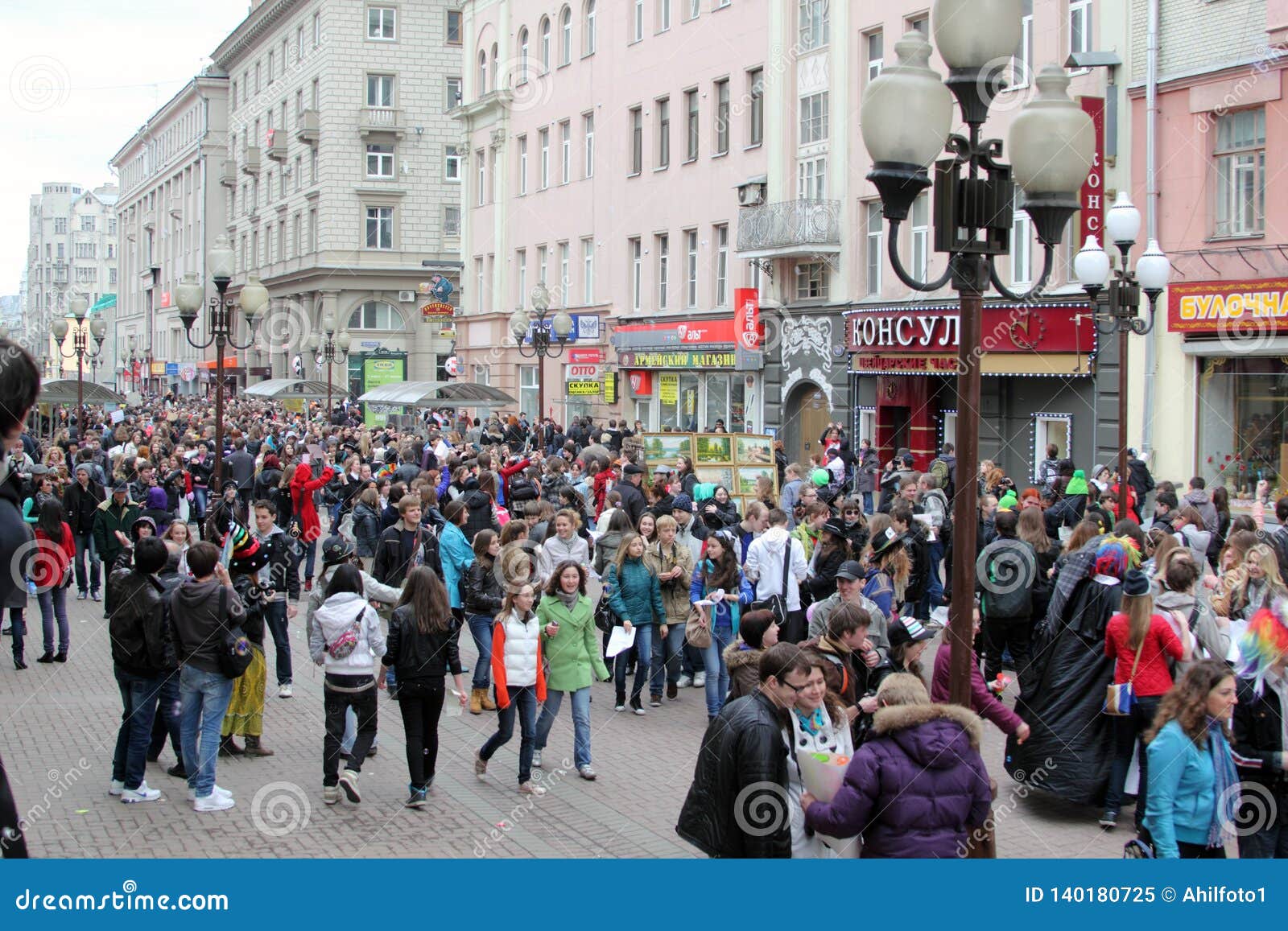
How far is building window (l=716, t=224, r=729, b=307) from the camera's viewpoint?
1374 inches

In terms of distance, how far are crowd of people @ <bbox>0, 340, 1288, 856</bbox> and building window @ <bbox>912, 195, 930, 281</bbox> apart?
36.8 ft

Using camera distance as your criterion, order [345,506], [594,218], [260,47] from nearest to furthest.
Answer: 1. [345,506]
2. [594,218]
3. [260,47]

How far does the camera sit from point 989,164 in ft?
21.2

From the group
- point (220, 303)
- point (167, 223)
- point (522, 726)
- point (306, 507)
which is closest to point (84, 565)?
point (306, 507)

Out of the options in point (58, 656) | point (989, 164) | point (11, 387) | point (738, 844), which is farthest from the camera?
point (58, 656)

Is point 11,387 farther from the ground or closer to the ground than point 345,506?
farther from the ground

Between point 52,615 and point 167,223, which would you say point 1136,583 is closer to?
point 52,615

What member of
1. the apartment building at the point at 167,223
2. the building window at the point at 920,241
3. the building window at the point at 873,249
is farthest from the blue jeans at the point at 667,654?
the apartment building at the point at 167,223

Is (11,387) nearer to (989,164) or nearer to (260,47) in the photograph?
(989,164)

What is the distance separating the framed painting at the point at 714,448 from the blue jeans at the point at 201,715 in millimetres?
13193

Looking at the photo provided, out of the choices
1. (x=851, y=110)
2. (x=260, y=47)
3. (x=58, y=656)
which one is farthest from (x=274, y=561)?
(x=260, y=47)

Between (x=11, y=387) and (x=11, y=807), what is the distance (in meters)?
1.04

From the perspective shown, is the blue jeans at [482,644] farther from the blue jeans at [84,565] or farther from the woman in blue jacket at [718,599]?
the blue jeans at [84,565]

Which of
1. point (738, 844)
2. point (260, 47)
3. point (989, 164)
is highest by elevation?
point (260, 47)
